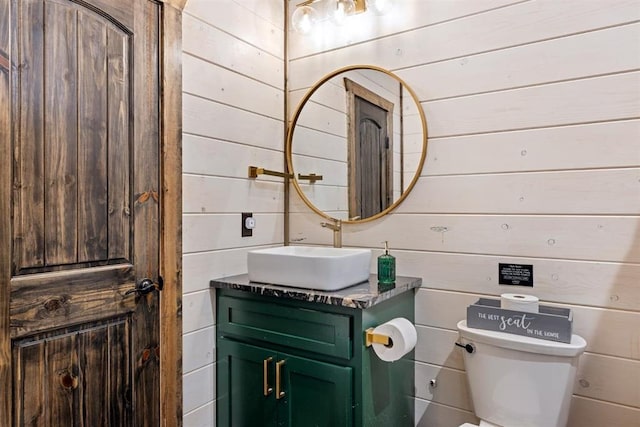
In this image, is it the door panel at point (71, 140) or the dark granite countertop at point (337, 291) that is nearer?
the door panel at point (71, 140)

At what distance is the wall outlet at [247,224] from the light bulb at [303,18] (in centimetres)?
92

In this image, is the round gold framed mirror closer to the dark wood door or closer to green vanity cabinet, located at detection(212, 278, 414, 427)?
green vanity cabinet, located at detection(212, 278, 414, 427)

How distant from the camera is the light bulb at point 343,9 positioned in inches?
74.4

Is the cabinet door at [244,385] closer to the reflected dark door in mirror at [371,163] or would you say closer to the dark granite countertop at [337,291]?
the dark granite countertop at [337,291]

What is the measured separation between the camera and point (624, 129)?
1.41 metres

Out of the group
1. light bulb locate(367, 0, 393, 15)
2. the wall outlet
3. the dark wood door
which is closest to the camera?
the dark wood door

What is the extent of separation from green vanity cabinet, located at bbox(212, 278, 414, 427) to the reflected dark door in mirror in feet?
1.44

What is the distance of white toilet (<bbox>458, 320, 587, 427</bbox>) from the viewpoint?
1306mm

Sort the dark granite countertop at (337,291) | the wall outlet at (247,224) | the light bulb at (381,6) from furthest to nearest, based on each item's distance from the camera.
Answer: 1. the wall outlet at (247,224)
2. the light bulb at (381,6)
3. the dark granite countertop at (337,291)

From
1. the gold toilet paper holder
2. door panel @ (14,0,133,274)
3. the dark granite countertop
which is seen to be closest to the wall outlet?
the dark granite countertop

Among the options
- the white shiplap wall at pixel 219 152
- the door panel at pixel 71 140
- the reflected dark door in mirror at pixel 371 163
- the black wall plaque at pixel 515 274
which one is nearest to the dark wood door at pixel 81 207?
the door panel at pixel 71 140

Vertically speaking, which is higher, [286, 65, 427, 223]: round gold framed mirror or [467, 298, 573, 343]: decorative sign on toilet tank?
[286, 65, 427, 223]: round gold framed mirror

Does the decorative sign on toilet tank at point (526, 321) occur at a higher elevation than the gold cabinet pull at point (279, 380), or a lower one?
higher

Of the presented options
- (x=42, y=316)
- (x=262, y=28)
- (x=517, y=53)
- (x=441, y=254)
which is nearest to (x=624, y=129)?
(x=517, y=53)
